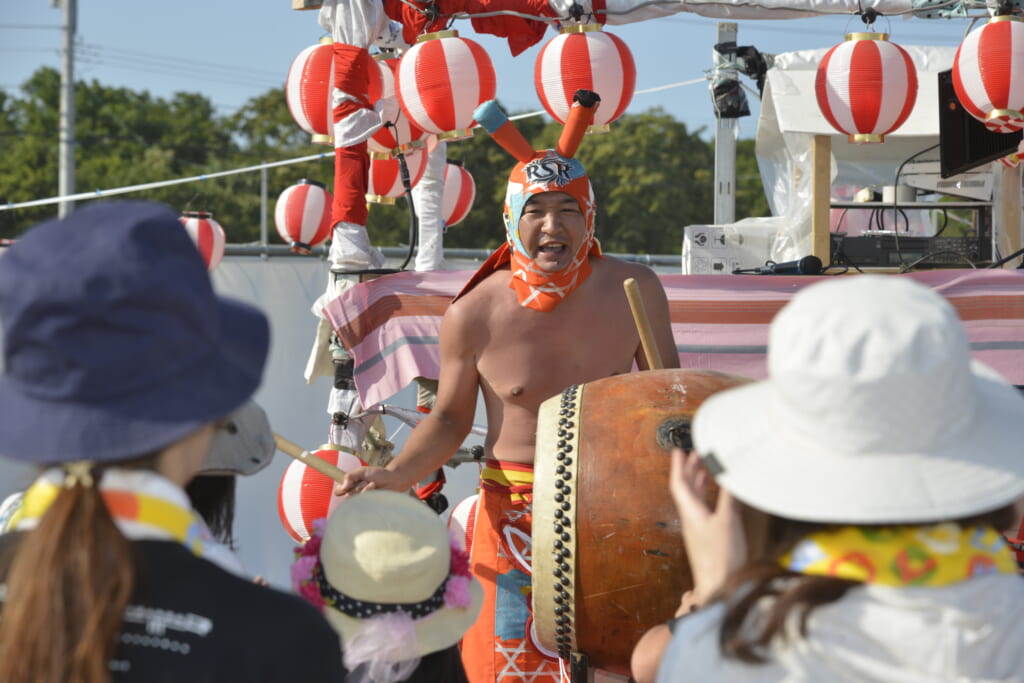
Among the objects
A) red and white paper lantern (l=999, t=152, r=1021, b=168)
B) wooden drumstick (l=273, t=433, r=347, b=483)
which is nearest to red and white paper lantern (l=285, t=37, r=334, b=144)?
red and white paper lantern (l=999, t=152, r=1021, b=168)

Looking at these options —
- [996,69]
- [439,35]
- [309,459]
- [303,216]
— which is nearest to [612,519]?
[309,459]

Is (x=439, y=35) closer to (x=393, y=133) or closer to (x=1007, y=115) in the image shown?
(x=393, y=133)

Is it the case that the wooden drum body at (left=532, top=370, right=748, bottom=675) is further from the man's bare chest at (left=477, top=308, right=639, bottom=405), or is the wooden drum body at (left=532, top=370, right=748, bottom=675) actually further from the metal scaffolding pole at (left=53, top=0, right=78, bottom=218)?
the metal scaffolding pole at (left=53, top=0, right=78, bottom=218)

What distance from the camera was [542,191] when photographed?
9.57ft

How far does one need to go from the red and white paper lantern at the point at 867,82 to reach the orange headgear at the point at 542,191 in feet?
9.58

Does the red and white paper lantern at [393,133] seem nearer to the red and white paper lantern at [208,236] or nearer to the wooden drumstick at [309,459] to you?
the red and white paper lantern at [208,236]

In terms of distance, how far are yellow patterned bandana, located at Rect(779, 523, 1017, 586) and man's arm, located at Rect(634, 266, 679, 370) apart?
1.71 m

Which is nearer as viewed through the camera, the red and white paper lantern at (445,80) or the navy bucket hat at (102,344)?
the navy bucket hat at (102,344)

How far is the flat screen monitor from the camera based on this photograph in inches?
252

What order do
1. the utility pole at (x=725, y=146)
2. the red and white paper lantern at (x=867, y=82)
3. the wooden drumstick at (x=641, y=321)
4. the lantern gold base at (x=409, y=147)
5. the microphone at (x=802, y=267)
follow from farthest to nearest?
the utility pole at (x=725, y=146) → the lantern gold base at (x=409, y=147) → the red and white paper lantern at (x=867, y=82) → the microphone at (x=802, y=267) → the wooden drumstick at (x=641, y=321)

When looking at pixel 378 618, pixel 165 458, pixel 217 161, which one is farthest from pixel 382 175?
pixel 217 161

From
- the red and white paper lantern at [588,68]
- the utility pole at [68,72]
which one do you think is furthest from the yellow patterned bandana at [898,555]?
the utility pole at [68,72]

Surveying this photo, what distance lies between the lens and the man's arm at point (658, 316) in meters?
2.82

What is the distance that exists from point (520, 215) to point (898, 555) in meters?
1.98
